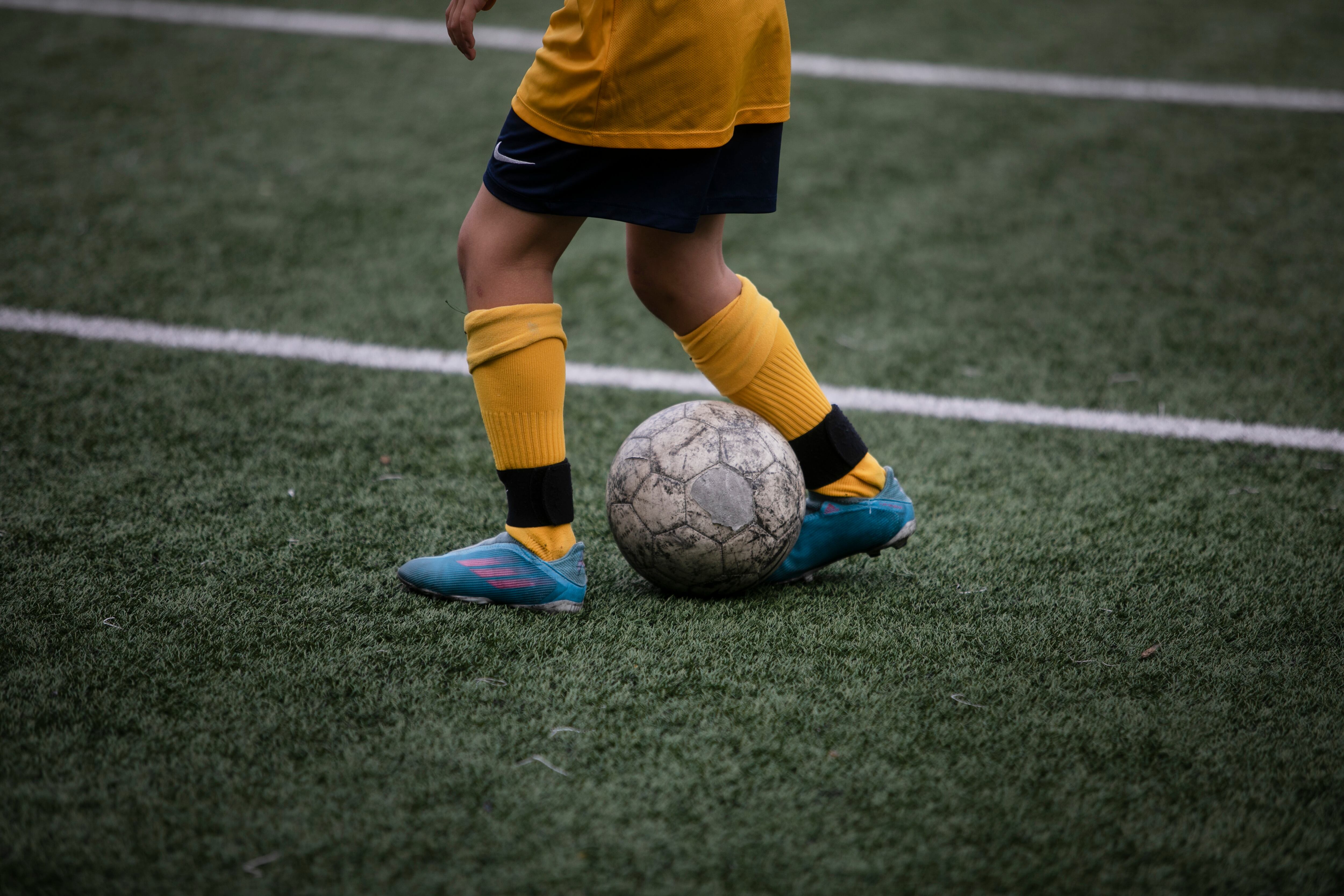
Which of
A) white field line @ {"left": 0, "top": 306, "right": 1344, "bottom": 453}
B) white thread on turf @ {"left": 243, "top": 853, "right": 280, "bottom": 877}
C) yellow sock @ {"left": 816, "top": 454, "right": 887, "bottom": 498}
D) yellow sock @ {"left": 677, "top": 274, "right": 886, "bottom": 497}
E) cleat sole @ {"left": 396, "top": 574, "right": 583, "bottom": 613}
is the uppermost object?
yellow sock @ {"left": 677, "top": 274, "right": 886, "bottom": 497}

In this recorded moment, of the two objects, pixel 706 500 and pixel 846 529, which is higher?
pixel 706 500

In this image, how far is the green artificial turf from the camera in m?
1.61

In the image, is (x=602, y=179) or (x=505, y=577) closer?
(x=602, y=179)

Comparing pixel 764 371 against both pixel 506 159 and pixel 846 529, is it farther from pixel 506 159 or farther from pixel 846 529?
pixel 506 159

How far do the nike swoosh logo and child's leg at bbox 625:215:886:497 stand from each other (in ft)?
0.79

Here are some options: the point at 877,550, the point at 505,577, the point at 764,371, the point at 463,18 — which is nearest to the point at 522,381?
the point at 505,577

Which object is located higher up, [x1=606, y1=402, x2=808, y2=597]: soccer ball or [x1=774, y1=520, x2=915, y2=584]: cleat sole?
[x1=606, y1=402, x2=808, y2=597]: soccer ball

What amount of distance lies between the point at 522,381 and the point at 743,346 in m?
0.49

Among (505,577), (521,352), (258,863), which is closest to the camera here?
(258,863)

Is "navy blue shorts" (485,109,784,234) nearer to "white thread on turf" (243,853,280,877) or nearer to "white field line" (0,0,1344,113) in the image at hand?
"white thread on turf" (243,853,280,877)

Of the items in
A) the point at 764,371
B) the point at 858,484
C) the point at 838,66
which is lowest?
the point at 858,484

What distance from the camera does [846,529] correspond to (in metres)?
2.29

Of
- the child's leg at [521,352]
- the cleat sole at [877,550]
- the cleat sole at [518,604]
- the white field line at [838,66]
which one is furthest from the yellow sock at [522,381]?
the white field line at [838,66]

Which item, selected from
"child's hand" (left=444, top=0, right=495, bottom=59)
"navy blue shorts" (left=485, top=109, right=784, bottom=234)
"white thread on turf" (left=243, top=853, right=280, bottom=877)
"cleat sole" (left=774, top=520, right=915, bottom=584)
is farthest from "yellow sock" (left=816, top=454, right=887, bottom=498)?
"white thread on turf" (left=243, top=853, right=280, bottom=877)
